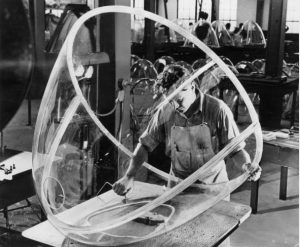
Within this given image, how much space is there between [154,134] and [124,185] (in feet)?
1.14

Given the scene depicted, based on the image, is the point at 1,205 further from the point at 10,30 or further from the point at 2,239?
the point at 10,30

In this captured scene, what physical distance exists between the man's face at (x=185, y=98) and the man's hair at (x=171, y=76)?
2.7 inches

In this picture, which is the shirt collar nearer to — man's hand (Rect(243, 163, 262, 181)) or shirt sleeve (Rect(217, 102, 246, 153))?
shirt sleeve (Rect(217, 102, 246, 153))

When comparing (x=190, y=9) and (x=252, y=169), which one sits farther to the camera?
(x=190, y=9)

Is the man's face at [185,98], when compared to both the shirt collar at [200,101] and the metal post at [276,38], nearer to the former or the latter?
the shirt collar at [200,101]

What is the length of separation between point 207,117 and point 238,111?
19 cm

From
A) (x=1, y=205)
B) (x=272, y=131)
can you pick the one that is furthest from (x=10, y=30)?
(x=272, y=131)

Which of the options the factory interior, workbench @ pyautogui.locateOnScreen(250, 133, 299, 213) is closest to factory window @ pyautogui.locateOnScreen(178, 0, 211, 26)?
the factory interior

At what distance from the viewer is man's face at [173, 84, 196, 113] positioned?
2617mm

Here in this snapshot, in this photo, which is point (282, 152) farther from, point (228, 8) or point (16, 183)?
point (16, 183)

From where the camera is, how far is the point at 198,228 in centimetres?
245

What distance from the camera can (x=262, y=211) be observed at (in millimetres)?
4500

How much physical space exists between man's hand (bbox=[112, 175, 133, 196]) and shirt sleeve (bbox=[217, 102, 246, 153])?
56 centimetres

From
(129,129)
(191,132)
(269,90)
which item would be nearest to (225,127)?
(191,132)
